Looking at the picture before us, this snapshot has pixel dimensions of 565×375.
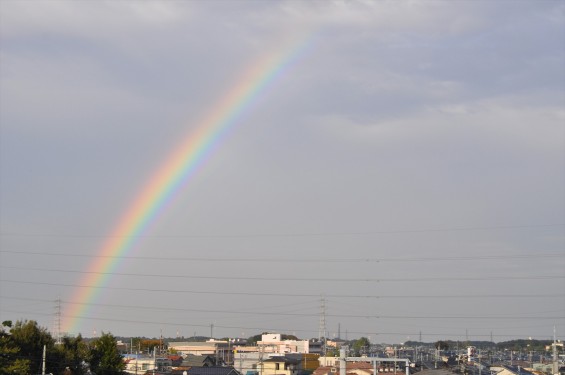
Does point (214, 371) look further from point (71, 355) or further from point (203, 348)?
point (203, 348)

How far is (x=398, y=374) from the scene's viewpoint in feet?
163

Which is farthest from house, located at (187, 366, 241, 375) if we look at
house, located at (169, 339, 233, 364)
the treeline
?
house, located at (169, 339, 233, 364)

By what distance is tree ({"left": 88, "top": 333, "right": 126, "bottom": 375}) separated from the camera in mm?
41500

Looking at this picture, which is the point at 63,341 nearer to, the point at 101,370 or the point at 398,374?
the point at 101,370

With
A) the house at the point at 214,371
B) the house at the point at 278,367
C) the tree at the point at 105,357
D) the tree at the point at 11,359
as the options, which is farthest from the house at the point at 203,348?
the tree at the point at 11,359

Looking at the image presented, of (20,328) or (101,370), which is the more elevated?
(20,328)

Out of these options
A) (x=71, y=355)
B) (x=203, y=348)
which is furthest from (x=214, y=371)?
(x=203, y=348)

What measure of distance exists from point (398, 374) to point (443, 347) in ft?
193

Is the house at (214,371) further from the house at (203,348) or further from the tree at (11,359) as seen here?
the house at (203,348)

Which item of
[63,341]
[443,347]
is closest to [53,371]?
[63,341]

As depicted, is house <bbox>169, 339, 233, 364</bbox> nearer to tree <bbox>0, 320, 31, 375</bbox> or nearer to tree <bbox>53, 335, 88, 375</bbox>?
tree <bbox>53, 335, 88, 375</bbox>

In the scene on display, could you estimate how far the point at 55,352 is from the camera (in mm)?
40469

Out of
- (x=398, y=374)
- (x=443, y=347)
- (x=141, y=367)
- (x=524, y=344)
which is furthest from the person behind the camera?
(x=524, y=344)

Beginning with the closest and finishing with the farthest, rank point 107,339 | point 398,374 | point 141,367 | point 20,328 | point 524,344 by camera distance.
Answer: point 20,328
point 107,339
point 398,374
point 141,367
point 524,344
